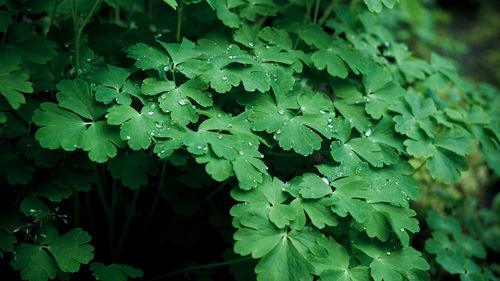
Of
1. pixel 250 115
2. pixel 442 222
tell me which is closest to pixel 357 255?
pixel 250 115

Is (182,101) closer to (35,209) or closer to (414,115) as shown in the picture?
(35,209)

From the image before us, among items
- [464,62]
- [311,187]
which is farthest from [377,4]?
[464,62]

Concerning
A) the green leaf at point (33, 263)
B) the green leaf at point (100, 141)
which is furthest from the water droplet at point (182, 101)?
the green leaf at point (33, 263)

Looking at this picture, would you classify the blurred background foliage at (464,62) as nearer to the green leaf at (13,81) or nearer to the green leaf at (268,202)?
the green leaf at (268,202)

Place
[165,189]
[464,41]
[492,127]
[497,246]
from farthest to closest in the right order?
1. [464,41]
2. [497,246]
3. [492,127]
4. [165,189]

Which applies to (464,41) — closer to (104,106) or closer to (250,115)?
(250,115)

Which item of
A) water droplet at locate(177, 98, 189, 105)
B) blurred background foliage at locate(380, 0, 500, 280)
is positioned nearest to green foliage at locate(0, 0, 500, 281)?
water droplet at locate(177, 98, 189, 105)

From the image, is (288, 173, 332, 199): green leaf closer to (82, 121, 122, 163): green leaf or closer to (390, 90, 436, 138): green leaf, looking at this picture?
(390, 90, 436, 138): green leaf
